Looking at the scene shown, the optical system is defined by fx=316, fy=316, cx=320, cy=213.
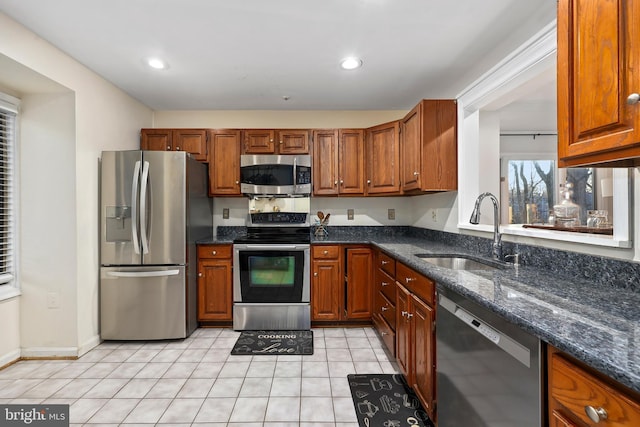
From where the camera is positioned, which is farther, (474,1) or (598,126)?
(474,1)

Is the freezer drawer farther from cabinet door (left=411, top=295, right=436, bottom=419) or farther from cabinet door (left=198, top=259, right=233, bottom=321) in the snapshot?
cabinet door (left=411, top=295, right=436, bottom=419)

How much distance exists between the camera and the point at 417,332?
1.87m

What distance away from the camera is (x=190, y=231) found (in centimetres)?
302

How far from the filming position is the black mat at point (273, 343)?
106 inches

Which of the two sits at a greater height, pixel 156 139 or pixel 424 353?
pixel 156 139

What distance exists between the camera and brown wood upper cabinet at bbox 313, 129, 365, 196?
3.49 meters

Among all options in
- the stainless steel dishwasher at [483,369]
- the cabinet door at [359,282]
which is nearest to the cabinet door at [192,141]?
the cabinet door at [359,282]

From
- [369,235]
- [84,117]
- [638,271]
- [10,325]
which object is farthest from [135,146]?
[638,271]

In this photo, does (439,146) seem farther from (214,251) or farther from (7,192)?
(7,192)

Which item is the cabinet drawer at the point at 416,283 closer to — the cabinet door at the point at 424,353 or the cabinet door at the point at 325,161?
the cabinet door at the point at 424,353

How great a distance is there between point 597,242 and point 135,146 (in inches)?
153

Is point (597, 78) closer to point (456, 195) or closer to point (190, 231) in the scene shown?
point (456, 195)

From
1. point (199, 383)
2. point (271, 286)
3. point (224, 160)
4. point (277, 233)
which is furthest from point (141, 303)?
point (224, 160)

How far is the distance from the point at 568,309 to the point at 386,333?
1.73m
